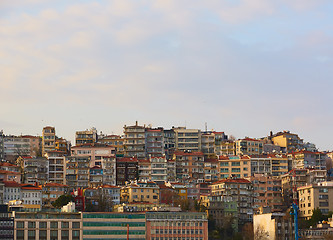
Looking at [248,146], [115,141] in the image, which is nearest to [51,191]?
[115,141]

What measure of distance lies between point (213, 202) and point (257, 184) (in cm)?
1551

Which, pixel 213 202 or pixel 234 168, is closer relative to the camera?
pixel 213 202

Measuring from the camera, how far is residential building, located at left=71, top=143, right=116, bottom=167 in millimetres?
164500

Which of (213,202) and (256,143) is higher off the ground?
(256,143)

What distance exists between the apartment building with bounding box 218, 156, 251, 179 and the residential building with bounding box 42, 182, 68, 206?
1371 inches

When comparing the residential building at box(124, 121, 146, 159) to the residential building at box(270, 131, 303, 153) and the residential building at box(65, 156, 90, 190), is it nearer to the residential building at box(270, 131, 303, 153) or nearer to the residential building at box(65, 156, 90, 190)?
the residential building at box(65, 156, 90, 190)

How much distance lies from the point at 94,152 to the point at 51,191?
2288 cm

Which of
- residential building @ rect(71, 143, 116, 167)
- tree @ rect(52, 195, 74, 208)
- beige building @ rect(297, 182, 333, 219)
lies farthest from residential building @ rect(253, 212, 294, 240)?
residential building @ rect(71, 143, 116, 167)

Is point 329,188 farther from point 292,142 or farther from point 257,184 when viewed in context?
point 292,142

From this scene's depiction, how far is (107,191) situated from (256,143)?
48.5 m

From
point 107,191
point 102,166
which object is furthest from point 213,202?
point 102,166

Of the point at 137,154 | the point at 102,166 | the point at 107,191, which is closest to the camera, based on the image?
the point at 107,191

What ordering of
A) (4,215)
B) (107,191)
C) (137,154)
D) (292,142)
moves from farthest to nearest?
(292,142) → (137,154) → (107,191) → (4,215)

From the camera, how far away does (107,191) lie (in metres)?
146
